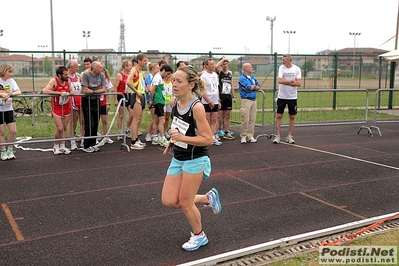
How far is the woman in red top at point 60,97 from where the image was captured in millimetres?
8773

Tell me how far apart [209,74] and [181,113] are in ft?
19.9

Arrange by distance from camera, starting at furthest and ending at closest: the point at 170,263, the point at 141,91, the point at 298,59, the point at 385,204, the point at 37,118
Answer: the point at 298,59 → the point at 37,118 → the point at 141,91 → the point at 385,204 → the point at 170,263

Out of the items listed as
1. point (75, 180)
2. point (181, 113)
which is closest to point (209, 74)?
point (75, 180)

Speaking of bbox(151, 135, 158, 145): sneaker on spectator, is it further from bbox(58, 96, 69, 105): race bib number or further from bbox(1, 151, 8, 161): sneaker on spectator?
bbox(1, 151, 8, 161): sneaker on spectator

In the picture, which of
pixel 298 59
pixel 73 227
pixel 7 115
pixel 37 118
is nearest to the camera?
pixel 73 227

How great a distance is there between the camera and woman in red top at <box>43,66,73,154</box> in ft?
28.8

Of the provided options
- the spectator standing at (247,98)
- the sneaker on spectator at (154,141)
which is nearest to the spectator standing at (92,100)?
the sneaker on spectator at (154,141)

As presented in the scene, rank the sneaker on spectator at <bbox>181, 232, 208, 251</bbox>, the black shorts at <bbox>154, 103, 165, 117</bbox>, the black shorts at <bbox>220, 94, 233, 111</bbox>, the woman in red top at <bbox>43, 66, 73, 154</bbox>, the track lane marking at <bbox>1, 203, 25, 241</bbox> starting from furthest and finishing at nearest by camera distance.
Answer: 1. the black shorts at <bbox>220, 94, 233, 111</bbox>
2. the black shorts at <bbox>154, 103, 165, 117</bbox>
3. the woman in red top at <bbox>43, 66, 73, 154</bbox>
4. the track lane marking at <bbox>1, 203, 25, 241</bbox>
5. the sneaker on spectator at <bbox>181, 232, 208, 251</bbox>

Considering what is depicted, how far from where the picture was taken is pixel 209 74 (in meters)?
10.1

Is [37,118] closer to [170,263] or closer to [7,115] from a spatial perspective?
[7,115]

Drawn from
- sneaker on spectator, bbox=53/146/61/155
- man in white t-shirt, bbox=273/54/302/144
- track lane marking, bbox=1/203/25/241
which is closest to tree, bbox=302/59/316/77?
man in white t-shirt, bbox=273/54/302/144

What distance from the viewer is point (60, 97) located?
884 centimetres

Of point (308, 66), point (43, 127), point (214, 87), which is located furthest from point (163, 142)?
point (308, 66)

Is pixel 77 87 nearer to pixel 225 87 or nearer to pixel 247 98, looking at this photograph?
pixel 225 87
